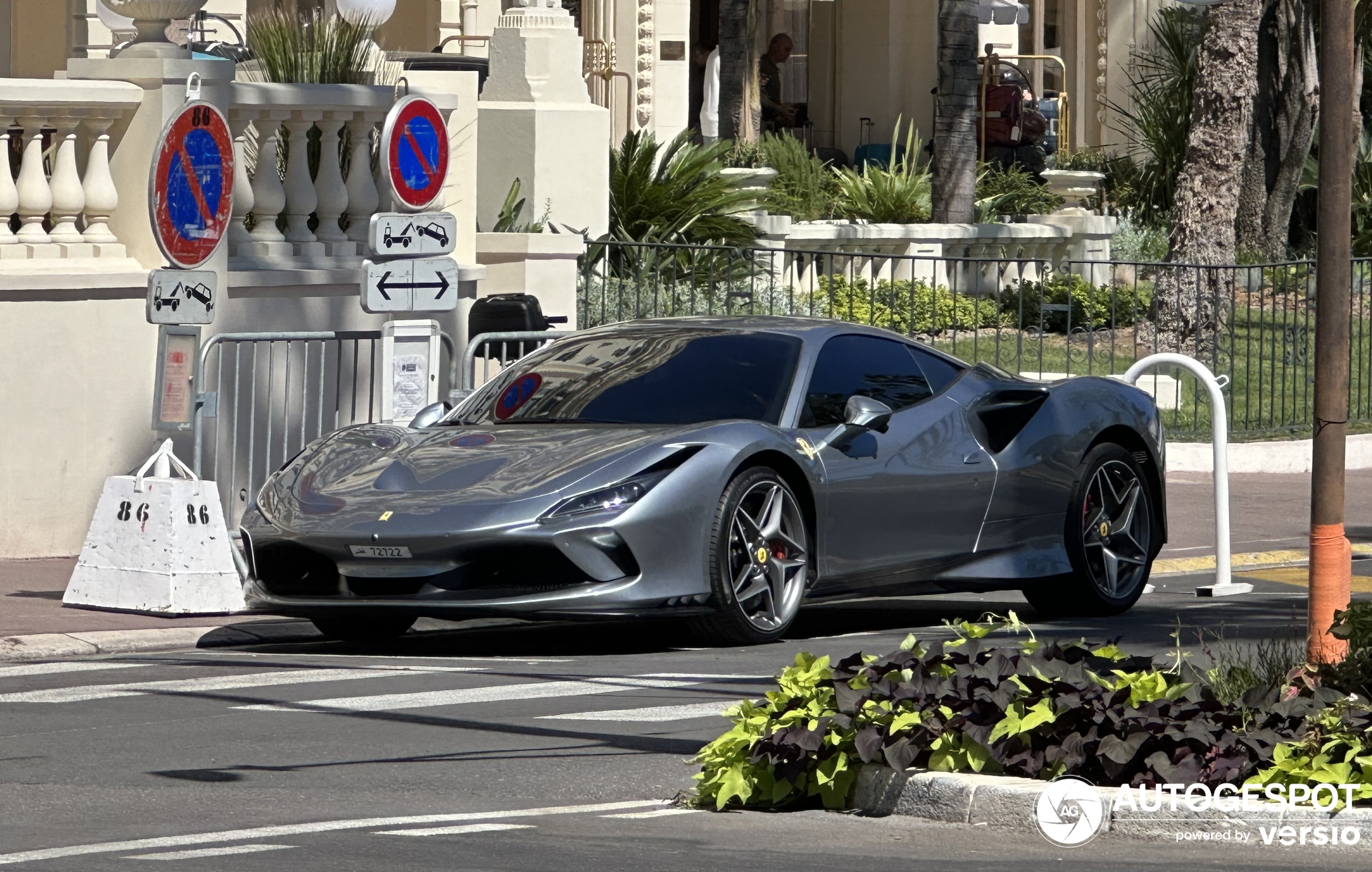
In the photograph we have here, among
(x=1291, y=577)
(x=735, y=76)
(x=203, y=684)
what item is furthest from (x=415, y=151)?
(x=735, y=76)

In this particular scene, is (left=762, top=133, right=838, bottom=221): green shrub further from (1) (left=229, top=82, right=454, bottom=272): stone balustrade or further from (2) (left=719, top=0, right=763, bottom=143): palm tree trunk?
(1) (left=229, top=82, right=454, bottom=272): stone balustrade

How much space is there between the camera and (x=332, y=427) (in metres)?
13.6

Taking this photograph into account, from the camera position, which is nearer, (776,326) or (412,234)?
(776,326)

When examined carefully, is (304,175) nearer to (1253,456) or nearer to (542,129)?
(542,129)

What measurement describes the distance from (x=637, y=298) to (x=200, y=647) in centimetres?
629

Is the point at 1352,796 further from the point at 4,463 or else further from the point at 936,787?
the point at 4,463

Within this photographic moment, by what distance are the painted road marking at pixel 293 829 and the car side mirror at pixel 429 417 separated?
14.2 ft

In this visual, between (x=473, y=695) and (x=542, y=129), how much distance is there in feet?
31.2

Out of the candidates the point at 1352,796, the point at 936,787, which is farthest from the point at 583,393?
the point at 1352,796

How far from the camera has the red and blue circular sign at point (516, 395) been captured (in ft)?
36.4

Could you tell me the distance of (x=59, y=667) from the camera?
1002 cm

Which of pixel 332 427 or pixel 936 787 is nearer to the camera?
pixel 936 787

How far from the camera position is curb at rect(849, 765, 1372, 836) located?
6113mm

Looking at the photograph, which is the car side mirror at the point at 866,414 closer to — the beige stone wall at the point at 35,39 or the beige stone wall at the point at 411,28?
the beige stone wall at the point at 35,39
